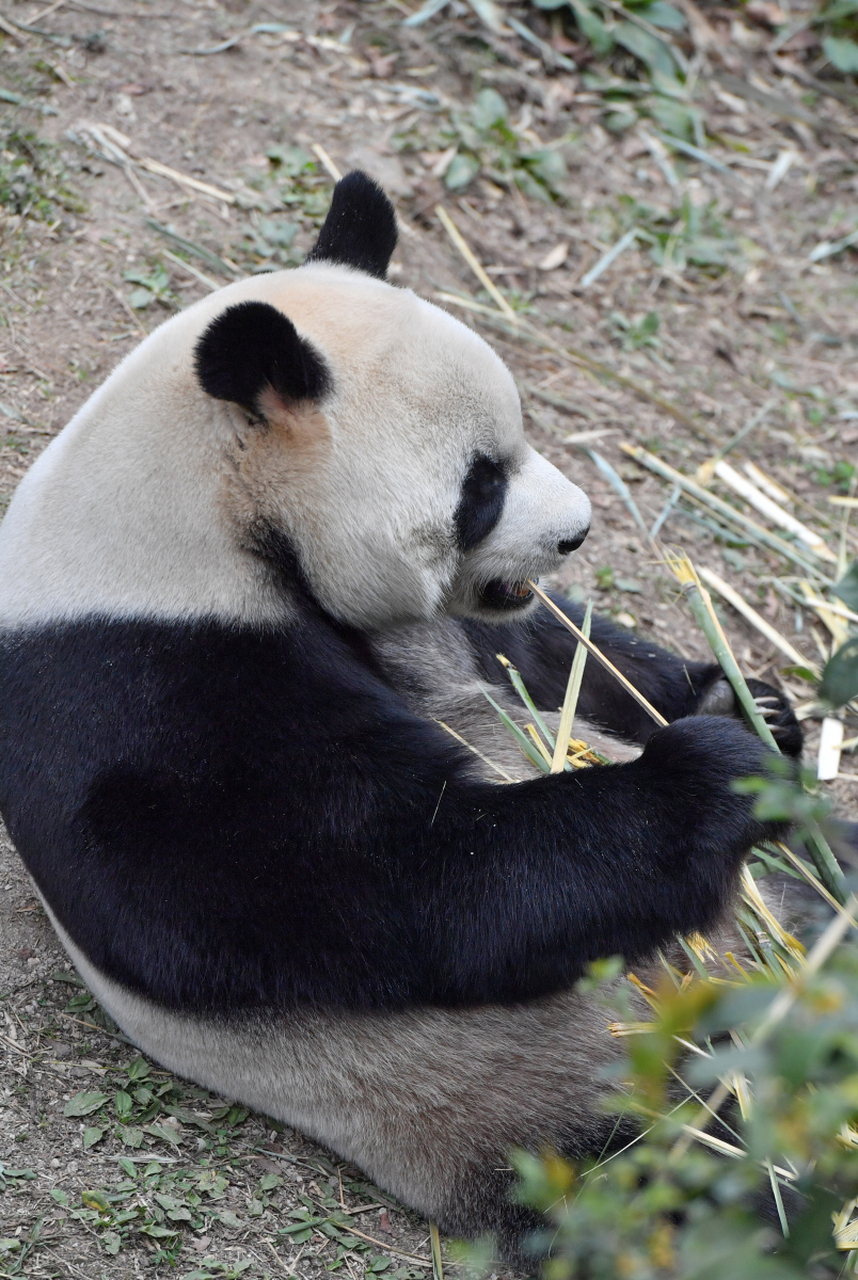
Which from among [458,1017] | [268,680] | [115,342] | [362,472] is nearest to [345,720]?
[268,680]

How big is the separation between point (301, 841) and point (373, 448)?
2.71 feet

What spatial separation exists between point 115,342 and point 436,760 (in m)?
2.62

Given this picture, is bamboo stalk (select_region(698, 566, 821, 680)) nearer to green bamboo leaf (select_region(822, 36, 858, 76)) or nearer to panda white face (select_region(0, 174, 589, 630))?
panda white face (select_region(0, 174, 589, 630))

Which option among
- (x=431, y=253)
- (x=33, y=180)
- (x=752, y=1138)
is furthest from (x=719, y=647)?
(x=33, y=180)

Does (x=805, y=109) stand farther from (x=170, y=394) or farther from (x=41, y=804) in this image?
(x=41, y=804)

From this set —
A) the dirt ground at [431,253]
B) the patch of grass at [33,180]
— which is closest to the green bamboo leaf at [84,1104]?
the dirt ground at [431,253]

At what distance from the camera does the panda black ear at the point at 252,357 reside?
2.23 m

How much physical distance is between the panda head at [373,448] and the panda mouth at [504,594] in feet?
0.37

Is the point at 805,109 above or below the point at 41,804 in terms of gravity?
above

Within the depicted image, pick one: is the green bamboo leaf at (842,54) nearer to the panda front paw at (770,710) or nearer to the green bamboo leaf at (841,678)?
the panda front paw at (770,710)

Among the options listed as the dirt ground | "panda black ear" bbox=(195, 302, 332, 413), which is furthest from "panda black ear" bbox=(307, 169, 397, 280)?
the dirt ground

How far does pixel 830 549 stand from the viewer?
4.83 metres

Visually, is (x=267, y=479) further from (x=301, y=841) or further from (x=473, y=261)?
(x=473, y=261)

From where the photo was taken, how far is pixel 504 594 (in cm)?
288
